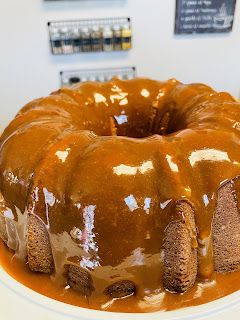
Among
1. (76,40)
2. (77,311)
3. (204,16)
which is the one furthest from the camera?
(204,16)

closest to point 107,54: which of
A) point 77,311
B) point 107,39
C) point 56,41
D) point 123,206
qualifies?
point 107,39

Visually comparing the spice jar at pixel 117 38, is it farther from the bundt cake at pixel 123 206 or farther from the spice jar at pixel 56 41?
the bundt cake at pixel 123 206

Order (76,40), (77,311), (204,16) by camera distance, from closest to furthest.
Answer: (77,311) → (76,40) → (204,16)

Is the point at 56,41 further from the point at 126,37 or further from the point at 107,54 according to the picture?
the point at 126,37

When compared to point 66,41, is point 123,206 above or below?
above

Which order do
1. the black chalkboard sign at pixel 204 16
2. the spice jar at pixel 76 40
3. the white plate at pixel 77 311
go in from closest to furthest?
1. the white plate at pixel 77 311
2. the spice jar at pixel 76 40
3. the black chalkboard sign at pixel 204 16

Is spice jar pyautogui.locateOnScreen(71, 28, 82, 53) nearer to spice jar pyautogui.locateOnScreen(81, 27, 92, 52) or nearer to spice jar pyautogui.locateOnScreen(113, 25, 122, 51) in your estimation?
spice jar pyautogui.locateOnScreen(81, 27, 92, 52)

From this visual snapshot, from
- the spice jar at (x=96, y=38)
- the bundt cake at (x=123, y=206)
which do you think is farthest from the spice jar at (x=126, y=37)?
the bundt cake at (x=123, y=206)

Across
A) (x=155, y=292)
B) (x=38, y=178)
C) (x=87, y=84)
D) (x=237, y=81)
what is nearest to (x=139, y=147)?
(x=38, y=178)

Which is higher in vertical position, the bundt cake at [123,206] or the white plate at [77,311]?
the bundt cake at [123,206]
